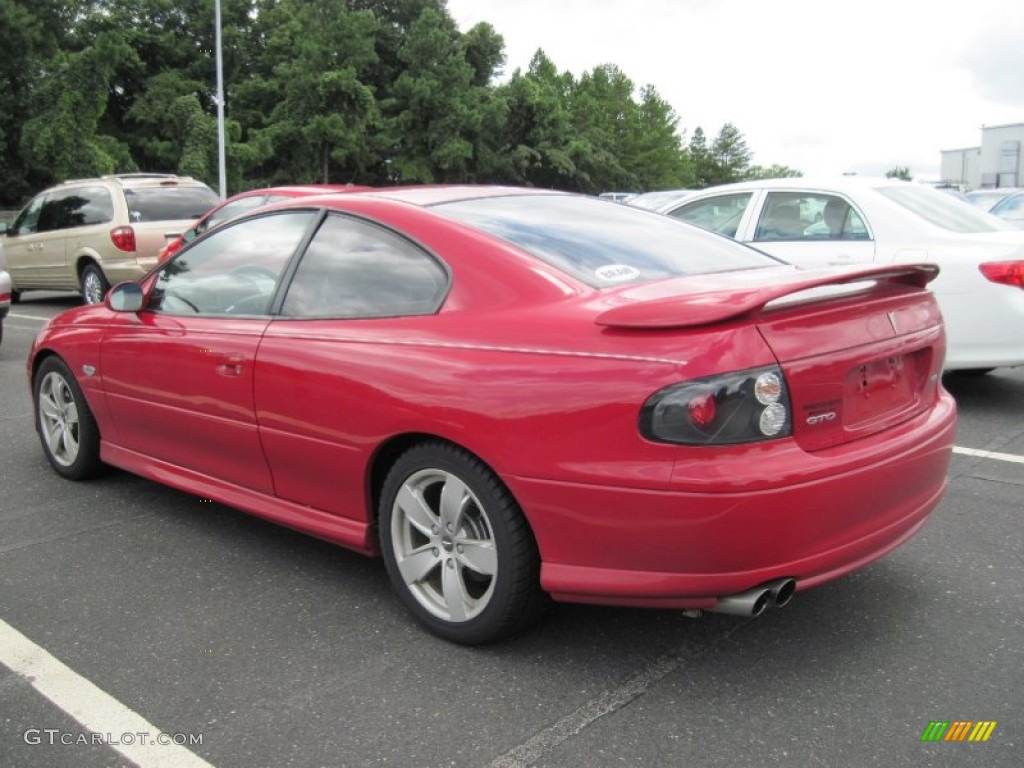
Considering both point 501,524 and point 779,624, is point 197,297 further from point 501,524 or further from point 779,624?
point 779,624

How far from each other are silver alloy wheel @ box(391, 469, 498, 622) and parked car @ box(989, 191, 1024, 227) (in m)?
13.2

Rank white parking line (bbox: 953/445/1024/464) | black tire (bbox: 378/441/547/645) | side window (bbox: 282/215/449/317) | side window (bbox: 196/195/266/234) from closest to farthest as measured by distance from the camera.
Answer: black tire (bbox: 378/441/547/645) < side window (bbox: 282/215/449/317) < white parking line (bbox: 953/445/1024/464) < side window (bbox: 196/195/266/234)

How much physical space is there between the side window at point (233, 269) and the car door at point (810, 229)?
3.84 m

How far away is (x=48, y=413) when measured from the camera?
5008 millimetres

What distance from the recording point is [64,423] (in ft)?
16.1

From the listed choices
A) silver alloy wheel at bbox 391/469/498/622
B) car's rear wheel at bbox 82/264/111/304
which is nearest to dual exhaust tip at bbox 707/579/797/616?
silver alloy wheel at bbox 391/469/498/622

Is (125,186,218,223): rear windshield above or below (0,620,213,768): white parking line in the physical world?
above

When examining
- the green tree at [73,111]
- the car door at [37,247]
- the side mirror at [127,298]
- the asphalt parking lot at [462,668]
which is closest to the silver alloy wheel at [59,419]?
the side mirror at [127,298]

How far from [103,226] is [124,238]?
49 cm

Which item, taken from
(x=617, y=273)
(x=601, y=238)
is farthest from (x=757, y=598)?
(x=601, y=238)

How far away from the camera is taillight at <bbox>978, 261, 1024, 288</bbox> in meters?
6.07

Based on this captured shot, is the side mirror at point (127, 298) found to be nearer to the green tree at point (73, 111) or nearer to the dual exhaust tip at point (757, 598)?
the dual exhaust tip at point (757, 598)

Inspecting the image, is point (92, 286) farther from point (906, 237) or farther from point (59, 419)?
point (906, 237)

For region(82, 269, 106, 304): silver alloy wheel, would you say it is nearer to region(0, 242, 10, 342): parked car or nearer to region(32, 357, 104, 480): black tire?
region(0, 242, 10, 342): parked car
